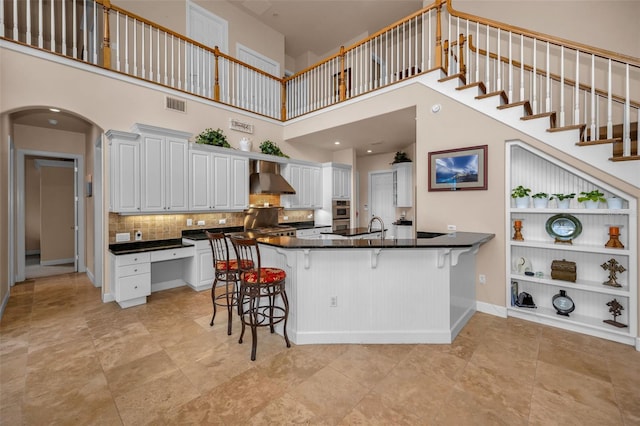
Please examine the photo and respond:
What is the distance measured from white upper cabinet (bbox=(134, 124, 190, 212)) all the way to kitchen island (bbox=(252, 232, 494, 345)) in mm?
2601

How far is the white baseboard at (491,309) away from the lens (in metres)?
3.48

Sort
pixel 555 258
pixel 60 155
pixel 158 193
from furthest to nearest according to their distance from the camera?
pixel 60 155
pixel 158 193
pixel 555 258

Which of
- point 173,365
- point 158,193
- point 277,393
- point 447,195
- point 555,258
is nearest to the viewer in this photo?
point 277,393

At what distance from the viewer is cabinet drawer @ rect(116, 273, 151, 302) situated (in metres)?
3.73

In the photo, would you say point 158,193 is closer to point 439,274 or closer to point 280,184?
point 280,184

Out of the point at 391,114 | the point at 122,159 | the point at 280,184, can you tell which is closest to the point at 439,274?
the point at 391,114

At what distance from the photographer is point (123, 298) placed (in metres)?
3.76

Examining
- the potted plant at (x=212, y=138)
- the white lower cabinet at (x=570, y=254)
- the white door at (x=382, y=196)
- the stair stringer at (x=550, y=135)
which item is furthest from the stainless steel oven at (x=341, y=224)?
the white lower cabinet at (x=570, y=254)

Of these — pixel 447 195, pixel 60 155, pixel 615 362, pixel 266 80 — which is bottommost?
pixel 615 362

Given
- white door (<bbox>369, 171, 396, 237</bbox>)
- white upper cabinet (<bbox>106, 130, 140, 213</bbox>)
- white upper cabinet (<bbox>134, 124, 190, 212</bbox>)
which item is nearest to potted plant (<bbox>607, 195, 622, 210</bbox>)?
white door (<bbox>369, 171, 396, 237</bbox>)

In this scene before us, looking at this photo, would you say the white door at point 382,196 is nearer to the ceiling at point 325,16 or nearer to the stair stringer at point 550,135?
the ceiling at point 325,16

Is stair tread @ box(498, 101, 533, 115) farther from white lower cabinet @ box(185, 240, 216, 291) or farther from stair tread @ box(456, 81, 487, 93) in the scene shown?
white lower cabinet @ box(185, 240, 216, 291)

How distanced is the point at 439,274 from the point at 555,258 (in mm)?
1893

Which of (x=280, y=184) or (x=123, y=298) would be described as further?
(x=280, y=184)
